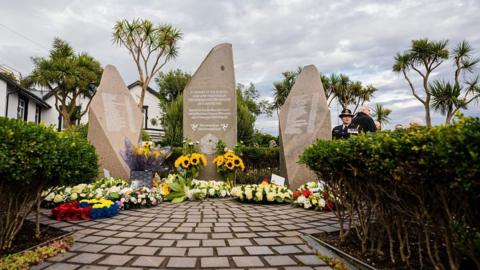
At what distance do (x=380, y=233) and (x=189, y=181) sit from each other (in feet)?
15.4

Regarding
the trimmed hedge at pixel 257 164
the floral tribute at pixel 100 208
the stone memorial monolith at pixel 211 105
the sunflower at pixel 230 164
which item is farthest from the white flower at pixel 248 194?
the trimmed hedge at pixel 257 164

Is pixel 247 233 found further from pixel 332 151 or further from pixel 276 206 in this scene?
pixel 276 206

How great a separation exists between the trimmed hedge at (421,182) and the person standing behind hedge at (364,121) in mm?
3516

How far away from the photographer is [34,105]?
23312 millimetres

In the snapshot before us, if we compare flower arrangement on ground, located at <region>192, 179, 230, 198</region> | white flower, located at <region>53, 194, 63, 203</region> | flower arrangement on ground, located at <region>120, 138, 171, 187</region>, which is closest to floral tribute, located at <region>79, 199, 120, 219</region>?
white flower, located at <region>53, 194, 63, 203</region>

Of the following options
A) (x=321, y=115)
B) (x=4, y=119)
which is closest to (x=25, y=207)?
(x=4, y=119)

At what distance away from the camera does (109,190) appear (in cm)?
517

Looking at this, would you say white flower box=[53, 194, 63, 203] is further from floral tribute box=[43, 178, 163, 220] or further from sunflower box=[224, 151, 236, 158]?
sunflower box=[224, 151, 236, 158]

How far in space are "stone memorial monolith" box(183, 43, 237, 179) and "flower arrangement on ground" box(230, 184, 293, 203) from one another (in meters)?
2.64

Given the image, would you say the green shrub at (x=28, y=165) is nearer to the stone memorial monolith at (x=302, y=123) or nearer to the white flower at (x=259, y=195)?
the white flower at (x=259, y=195)

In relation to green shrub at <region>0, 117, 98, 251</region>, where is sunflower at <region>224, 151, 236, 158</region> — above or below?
above

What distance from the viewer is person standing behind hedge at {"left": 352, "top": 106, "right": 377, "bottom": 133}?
6.10 m

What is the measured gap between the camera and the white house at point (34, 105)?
58.5 ft

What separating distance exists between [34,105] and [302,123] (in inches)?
918
